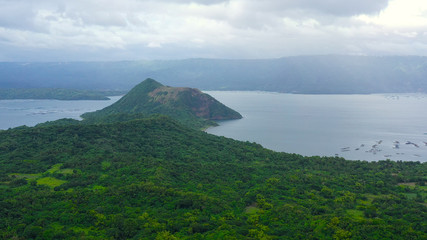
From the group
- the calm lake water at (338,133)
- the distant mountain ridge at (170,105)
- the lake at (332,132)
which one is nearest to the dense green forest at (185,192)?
the calm lake water at (338,133)

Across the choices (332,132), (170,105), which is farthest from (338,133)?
(170,105)

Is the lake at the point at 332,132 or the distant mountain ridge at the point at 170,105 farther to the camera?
the distant mountain ridge at the point at 170,105

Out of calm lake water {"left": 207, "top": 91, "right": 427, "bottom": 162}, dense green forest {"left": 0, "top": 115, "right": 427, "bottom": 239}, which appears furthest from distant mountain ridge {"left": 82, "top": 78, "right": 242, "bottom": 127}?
dense green forest {"left": 0, "top": 115, "right": 427, "bottom": 239}

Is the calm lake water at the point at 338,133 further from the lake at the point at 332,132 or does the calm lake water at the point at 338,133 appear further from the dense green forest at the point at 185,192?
the dense green forest at the point at 185,192

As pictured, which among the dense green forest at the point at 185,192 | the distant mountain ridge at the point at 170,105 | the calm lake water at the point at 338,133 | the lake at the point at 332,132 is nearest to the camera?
the dense green forest at the point at 185,192

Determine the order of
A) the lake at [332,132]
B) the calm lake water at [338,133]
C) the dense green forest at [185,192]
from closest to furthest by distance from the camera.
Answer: the dense green forest at [185,192] → the calm lake water at [338,133] → the lake at [332,132]

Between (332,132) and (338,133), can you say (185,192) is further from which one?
(332,132)

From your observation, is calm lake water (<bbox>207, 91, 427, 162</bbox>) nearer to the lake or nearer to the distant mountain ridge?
the lake
